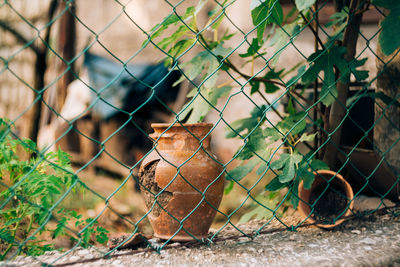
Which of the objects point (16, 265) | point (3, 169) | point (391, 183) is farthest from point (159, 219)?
point (391, 183)

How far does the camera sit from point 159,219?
1.32 meters

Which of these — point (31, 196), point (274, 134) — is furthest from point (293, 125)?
point (31, 196)

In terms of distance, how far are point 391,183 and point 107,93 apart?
2.66 m

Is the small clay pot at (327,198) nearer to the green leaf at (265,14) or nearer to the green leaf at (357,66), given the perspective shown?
the green leaf at (357,66)

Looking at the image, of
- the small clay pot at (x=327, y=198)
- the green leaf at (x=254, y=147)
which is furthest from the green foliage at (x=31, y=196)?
the small clay pot at (x=327, y=198)

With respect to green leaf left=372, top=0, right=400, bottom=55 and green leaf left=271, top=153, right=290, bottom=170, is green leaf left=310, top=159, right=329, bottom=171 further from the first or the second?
green leaf left=372, top=0, right=400, bottom=55

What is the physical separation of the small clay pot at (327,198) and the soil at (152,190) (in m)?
0.55

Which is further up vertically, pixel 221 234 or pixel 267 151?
pixel 267 151

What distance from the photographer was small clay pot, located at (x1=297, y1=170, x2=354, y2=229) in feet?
4.89

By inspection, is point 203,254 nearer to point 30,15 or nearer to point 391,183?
point 391,183

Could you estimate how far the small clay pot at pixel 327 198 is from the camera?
4.89ft

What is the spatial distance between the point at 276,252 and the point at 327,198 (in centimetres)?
58

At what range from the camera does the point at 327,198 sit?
1.72 meters

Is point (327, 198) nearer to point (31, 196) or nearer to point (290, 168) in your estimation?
point (290, 168)
